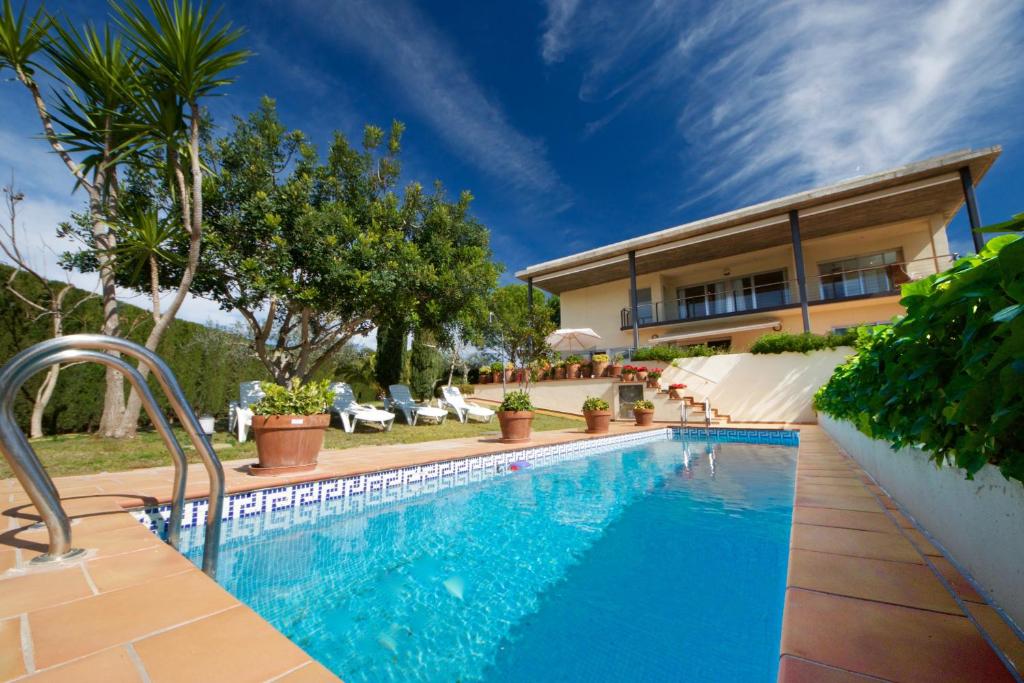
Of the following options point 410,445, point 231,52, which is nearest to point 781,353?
point 410,445

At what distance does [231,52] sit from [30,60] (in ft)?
9.46

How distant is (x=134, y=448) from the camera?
6090 millimetres

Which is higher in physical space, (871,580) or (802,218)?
(802,218)

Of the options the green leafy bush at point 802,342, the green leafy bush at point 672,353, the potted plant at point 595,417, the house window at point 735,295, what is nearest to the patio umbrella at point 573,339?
the green leafy bush at point 672,353

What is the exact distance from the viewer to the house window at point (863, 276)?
14.2 metres

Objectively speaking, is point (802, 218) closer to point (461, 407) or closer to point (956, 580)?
point (461, 407)

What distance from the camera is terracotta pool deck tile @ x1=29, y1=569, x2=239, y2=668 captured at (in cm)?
120

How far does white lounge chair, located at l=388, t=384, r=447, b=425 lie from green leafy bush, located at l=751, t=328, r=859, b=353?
10.6 m

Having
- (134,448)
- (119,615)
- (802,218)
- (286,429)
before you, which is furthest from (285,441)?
(802,218)

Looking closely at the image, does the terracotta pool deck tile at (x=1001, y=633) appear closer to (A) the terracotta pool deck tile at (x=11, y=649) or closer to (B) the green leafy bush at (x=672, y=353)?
(A) the terracotta pool deck tile at (x=11, y=649)

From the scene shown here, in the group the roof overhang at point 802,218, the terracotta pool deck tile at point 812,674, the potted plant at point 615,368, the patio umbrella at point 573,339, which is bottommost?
the terracotta pool deck tile at point 812,674

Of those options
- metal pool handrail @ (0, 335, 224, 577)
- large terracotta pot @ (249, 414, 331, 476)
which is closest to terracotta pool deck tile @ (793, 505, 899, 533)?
metal pool handrail @ (0, 335, 224, 577)

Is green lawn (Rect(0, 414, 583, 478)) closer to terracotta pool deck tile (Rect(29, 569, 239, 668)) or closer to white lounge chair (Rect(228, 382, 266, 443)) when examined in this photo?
white lounge chair (Rect(228, 382, 266, 443))

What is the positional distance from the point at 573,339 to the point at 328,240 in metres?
11.5
